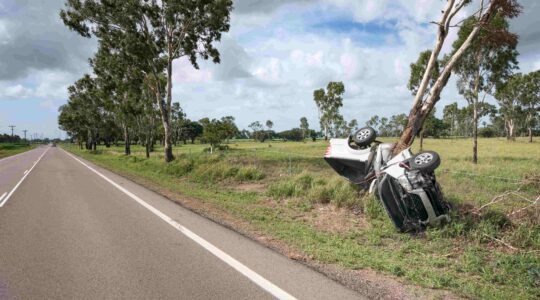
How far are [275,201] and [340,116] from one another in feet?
212

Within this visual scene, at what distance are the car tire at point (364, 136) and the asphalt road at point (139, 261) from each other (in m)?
4.31

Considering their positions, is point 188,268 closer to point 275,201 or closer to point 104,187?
point 275,201

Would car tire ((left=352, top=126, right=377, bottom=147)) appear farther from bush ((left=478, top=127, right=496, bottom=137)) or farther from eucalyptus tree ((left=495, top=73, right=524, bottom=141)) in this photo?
bush ((left=478, top=127, right=496, bottom=137))

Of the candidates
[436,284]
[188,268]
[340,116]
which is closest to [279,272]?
[188,268]

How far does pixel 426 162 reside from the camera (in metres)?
6.97

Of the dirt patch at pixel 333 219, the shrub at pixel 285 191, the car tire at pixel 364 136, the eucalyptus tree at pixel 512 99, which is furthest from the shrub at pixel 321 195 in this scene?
the eucalyptus tree at pixel 512 99

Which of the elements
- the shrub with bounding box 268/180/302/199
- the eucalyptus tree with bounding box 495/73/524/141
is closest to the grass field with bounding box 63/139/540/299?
the shrub with bounding box 268/180/302/199

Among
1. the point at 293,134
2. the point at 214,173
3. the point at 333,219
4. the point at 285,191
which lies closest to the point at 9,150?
the point at 214,173

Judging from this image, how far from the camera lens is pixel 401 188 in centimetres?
707

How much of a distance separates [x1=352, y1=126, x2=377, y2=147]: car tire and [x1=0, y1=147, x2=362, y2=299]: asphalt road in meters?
4.31

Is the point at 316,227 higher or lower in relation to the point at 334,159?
lower

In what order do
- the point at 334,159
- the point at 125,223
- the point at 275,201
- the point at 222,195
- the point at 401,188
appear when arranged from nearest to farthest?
the point at 401,188, the point at 125,223, the point at 334,159, the point at 275,201, the point at 222,195

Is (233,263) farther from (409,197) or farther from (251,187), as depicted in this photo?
(251,187)

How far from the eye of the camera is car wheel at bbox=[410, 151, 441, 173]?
687cm
